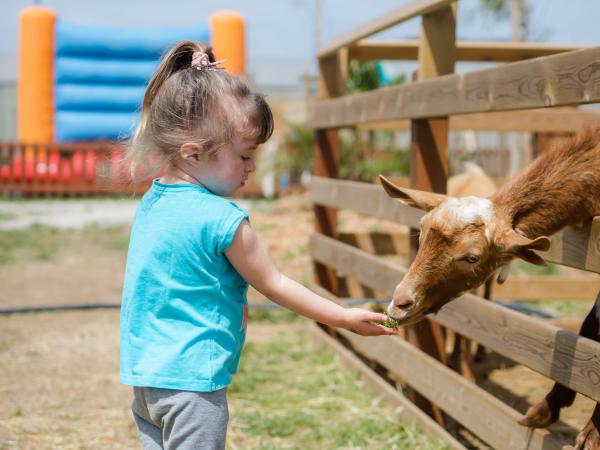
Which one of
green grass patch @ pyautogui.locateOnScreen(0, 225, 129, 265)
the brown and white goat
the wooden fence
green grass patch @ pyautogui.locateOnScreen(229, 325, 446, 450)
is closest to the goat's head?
the brown and white goat

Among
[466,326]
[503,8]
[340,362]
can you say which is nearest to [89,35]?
[503,8]

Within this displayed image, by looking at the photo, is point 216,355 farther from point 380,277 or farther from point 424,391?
point 380,277

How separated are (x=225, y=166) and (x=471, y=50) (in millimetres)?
3707

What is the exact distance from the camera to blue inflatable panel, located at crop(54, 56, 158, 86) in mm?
21375

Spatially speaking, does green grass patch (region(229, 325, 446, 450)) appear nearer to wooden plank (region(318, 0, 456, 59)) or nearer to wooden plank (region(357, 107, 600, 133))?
wooden plank (region(357, 107, 600, 133))

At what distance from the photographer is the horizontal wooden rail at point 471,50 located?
5.44 m

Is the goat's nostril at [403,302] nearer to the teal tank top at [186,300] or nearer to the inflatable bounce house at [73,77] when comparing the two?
the teal tank top at [186,300]

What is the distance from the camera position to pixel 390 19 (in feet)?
14.6

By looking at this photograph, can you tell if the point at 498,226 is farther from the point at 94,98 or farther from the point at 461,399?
the point at 94,98

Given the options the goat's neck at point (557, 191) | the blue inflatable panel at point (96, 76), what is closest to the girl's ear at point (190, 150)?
the goat's neck at point (557, 191)

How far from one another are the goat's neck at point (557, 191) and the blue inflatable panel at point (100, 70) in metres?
19.0

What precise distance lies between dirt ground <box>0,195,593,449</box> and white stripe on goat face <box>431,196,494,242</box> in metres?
1.58

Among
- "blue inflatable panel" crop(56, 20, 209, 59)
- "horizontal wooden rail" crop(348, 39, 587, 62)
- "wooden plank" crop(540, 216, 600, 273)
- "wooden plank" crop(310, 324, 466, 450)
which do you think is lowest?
"wooden plank" crop(310, 324, 466, 450)

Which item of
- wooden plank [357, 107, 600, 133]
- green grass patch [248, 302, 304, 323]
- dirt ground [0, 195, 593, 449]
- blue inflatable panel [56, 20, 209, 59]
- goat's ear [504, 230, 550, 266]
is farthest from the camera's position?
blue inflatable panel [56, 20, 209, 59]
